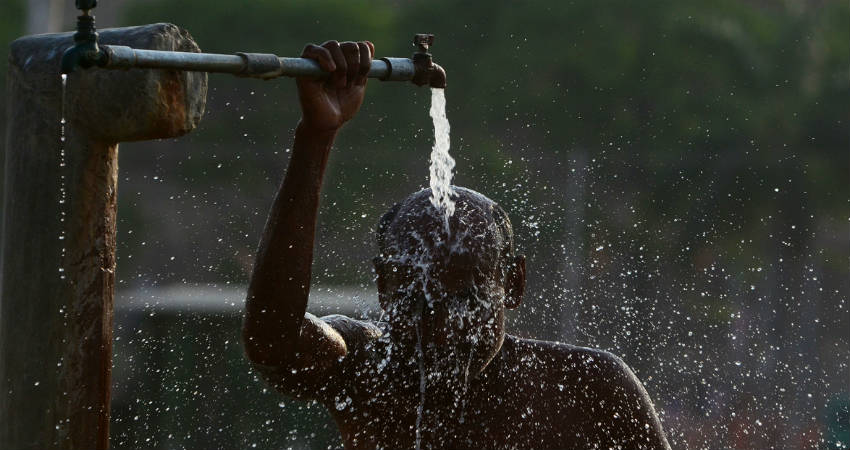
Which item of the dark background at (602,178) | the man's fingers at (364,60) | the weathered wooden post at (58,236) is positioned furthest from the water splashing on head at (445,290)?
the dark background at (602,178)

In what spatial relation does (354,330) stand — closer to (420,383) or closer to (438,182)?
(420,383)

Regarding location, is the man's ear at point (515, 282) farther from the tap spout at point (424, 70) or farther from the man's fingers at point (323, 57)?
the man's fingers at point (323, 57)

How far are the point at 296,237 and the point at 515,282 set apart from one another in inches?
25.7

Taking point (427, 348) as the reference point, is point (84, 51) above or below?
above

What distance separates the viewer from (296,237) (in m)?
2.56

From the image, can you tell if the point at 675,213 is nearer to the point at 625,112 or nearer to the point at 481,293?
the point at 625,112

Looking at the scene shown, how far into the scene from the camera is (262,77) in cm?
218

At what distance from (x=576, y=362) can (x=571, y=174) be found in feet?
20.1

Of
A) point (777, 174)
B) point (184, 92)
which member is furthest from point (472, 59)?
point (184, 92)

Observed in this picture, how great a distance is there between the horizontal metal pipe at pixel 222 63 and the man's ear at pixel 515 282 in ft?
2.43

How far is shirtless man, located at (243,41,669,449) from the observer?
2.56 m

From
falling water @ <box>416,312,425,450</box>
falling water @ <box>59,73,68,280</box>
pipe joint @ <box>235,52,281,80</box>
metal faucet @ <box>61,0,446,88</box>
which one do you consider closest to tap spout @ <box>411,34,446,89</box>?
metal faucet @ <box>61,0,446,88</box>

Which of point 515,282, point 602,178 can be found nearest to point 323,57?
point 515,282

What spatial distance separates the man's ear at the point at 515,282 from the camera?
300 centimetres
